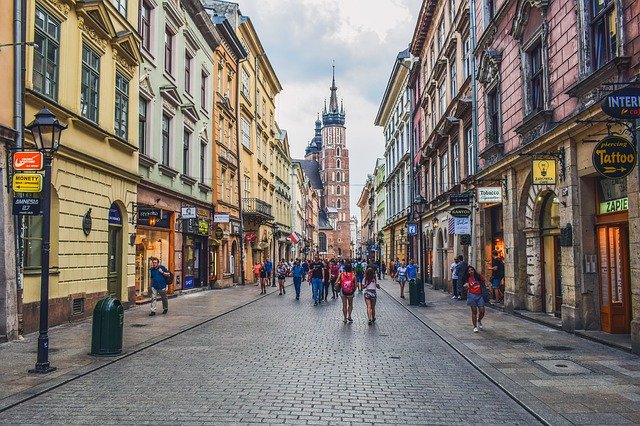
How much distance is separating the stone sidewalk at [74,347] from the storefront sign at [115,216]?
110 inches

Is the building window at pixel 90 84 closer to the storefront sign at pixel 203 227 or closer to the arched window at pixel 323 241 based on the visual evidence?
the storefront sign at pixel 203 227

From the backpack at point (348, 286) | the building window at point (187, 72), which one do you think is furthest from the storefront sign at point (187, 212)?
Answer: the backpack at point (348, 286)

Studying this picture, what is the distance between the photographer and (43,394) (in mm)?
7504

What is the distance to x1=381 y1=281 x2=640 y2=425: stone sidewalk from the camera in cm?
679

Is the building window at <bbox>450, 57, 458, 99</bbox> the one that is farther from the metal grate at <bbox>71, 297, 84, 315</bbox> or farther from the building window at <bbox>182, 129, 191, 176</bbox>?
the metal grate at <bbox>71, 297, 84, 315</bbox>

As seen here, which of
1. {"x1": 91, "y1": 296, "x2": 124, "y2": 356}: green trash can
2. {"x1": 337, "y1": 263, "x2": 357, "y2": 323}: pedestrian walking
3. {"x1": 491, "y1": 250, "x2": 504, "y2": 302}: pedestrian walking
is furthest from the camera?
{"x1": 491, "y1": 250, "x2": 504, "y2": 302}: pedestrian walking

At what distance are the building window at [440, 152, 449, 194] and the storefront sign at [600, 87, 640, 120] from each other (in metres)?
19.5

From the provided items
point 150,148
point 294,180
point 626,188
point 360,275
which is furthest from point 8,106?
point 294,180

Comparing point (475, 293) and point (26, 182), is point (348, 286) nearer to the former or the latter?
point (475, 293)

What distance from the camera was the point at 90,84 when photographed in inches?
638

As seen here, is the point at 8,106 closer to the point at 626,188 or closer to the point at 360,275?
the point at 626,188

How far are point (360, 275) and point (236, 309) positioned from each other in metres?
11.7

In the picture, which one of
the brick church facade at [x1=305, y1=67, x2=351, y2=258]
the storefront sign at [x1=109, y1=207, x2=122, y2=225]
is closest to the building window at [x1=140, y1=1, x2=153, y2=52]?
the storefront sign at [x1=109, y1=207, x2=122, y2=225]

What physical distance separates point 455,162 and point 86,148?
55.9 ft
